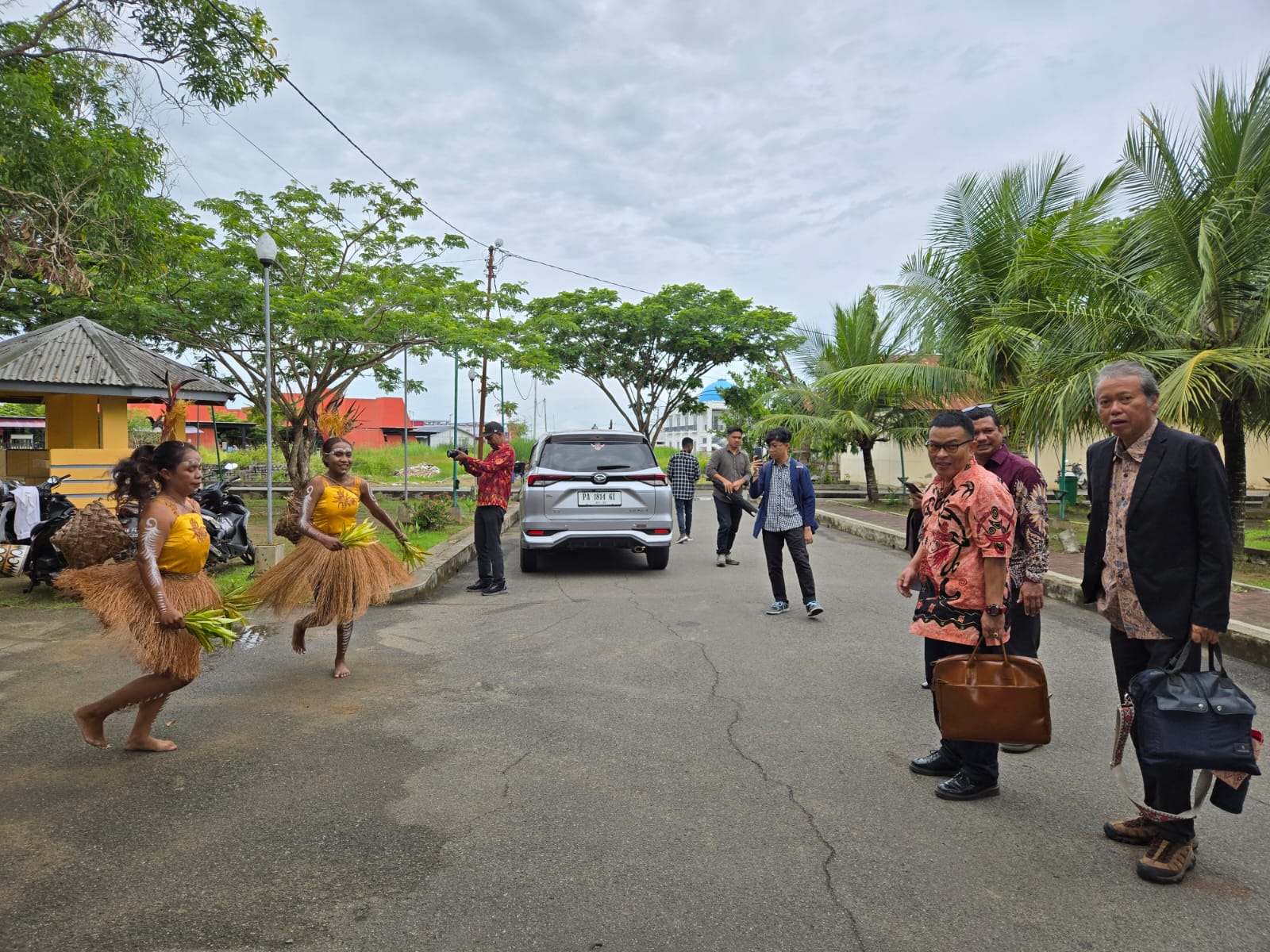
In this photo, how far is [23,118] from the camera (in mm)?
8141

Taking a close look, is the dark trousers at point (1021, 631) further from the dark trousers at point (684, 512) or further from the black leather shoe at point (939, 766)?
the dark trousers at point (684, 512)

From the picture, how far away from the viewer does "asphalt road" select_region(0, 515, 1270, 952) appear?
2736mm

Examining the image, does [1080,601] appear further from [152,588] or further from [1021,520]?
[152,588]

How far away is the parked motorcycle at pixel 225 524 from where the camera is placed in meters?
9.52

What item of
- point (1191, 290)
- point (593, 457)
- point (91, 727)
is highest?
point (1191, 290)

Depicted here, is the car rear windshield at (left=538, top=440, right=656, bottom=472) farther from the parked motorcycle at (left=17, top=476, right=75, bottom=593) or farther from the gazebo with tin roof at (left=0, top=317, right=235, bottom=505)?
the gazebo with tin roof at (left=0, top=317, right=235, bottom=505)

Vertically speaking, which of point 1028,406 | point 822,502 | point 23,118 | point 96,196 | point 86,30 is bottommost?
point 822,502

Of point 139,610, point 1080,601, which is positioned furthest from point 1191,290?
point 139,610

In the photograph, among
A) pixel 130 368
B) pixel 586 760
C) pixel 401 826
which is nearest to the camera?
pixel 401 826

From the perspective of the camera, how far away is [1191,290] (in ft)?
32.6

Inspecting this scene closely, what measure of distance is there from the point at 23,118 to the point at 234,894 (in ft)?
27.2

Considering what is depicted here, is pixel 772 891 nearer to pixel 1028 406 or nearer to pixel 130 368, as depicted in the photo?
pixel 1028 406

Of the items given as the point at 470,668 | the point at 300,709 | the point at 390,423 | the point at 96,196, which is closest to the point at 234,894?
the point at 300,709

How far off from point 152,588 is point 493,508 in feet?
16.6
